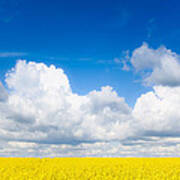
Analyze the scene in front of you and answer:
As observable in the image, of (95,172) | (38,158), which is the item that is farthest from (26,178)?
(38,158)

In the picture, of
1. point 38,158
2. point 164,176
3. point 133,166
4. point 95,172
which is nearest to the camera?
point 164,176

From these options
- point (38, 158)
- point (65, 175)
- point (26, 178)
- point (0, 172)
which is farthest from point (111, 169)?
point (38, 158)

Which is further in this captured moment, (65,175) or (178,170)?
(178,170)

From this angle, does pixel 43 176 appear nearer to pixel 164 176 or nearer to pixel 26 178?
pixel 26 178

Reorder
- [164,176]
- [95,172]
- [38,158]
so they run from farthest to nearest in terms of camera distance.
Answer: [38,158] < [95,172] < [164,176]

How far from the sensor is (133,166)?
86.5 ft

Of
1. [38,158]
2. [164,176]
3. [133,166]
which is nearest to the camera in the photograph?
[164,176]

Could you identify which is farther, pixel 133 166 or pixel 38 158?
pixel 38 158

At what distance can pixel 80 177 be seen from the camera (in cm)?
2083

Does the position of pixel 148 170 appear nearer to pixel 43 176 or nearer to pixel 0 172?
pixel 43 176

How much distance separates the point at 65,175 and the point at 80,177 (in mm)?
1174

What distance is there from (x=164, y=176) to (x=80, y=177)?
266 inches

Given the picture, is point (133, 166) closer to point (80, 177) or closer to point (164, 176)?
point (164, 176)

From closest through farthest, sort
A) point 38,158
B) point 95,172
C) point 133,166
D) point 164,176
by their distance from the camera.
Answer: point 164,176 < point 95,172 < point 133,166 < point 38,158
